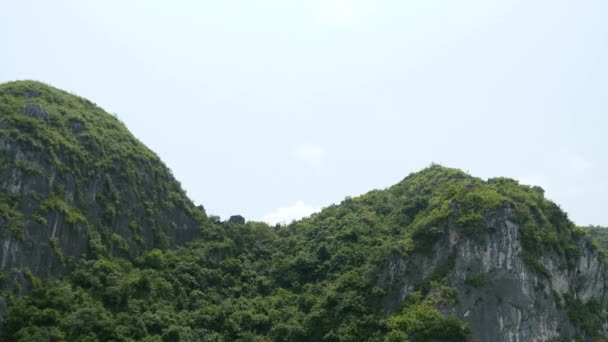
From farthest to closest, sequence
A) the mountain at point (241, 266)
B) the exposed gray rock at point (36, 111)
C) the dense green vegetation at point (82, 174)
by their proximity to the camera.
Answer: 1. the exposed gray rock at point (36, 111)
2. the dense green vegetation at point (82, 174)
3. the mountain at point (241, 266)

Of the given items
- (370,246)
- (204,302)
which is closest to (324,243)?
(370,246)

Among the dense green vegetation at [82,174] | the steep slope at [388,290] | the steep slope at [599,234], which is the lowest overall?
the steep slope at [388,290]

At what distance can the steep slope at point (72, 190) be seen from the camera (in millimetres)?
33688

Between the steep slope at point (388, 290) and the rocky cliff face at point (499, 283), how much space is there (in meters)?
0.06

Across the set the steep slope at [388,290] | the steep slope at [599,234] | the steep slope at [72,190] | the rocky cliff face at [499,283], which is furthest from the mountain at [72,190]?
Result: the steep slope at [599,234]

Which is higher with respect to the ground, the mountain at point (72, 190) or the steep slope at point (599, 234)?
the steep slope at point (599, 234)

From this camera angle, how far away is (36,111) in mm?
39469

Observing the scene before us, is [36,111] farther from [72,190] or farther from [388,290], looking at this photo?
[388,290]

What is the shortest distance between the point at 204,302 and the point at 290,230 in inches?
634

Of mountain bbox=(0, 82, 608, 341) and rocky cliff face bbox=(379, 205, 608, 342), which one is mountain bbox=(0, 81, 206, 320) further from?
rocky cliff face bbox=(379, 205, 608, 342)

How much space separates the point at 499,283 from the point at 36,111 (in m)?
31.3

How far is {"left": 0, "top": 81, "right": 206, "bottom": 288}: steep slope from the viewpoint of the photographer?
33688mm

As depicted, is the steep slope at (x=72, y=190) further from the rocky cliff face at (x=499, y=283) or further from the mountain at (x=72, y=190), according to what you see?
the rocky cliff face at (x=499, y=283)

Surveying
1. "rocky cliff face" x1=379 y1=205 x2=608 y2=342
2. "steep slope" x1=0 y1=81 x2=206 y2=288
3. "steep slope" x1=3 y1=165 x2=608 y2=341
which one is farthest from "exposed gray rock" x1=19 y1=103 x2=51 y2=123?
"rocky cliff face" x1=379 y1=205 x2=608 y2=342
